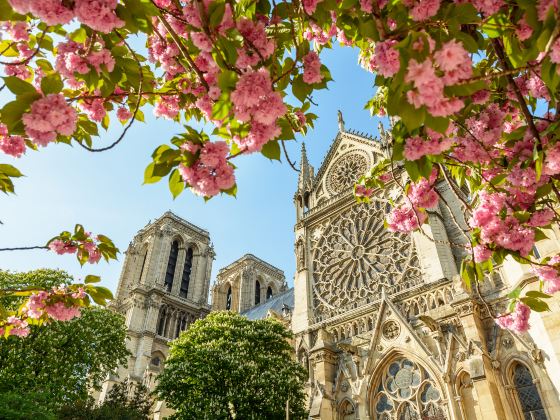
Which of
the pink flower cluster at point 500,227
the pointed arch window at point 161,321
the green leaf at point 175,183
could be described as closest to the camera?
the green leaf at point 175,183

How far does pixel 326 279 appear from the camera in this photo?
22.3m

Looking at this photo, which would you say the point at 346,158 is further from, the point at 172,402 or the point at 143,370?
the point at 143,370

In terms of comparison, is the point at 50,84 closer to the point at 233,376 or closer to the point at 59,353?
the point at 233,376

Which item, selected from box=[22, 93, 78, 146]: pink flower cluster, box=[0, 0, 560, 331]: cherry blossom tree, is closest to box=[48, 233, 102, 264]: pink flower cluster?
box=[0, 0, 560, 331]: cherry blossom tree

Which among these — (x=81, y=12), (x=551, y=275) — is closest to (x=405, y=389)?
(x=551, y=275)

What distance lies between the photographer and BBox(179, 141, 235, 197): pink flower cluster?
131 inches

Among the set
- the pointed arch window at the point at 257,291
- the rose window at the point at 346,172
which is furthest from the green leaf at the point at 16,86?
the pointed arch window at the point at 257,291

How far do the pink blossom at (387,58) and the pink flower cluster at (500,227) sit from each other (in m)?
2.37

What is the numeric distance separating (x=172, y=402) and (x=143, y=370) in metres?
22.3

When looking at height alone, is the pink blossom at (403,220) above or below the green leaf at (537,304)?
above

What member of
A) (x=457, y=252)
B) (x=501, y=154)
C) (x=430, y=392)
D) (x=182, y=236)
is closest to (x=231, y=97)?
(x=501, y=154)

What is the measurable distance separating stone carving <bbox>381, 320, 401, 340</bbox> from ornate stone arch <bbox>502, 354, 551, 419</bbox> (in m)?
4.33

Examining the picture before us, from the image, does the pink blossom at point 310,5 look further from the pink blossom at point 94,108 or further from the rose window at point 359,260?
the rose window at point 359,260

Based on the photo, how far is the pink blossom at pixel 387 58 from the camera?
3.05m
